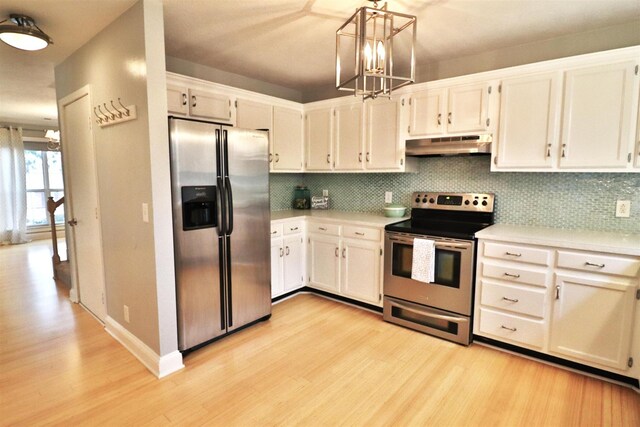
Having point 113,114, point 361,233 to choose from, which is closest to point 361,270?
point 361,233

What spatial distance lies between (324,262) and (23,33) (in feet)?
9.91

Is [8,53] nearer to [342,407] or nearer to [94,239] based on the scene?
[94,239]

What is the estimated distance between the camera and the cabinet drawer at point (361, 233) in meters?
3.18

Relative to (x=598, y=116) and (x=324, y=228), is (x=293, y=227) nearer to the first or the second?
(x=324, y=228)

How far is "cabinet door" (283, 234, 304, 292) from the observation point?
356cm

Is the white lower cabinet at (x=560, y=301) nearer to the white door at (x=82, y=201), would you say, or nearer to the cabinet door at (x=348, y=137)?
the cabinet door at (x=348, y=137)

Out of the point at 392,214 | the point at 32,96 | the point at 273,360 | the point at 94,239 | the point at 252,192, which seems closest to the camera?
the point at 273,360

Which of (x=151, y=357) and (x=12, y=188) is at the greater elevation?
(x=12, y=188)

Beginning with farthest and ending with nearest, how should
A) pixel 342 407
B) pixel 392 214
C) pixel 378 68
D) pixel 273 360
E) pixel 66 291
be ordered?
pixel 66 291
pixel 392 214
pixel 273 360
pixel 342 407
pixel 378 68

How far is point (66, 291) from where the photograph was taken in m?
4.05

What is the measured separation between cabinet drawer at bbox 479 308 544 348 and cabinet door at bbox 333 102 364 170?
1.88 meters

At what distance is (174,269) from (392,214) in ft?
7.05

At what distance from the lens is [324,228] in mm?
3574

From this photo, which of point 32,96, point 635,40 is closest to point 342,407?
point 635,40
